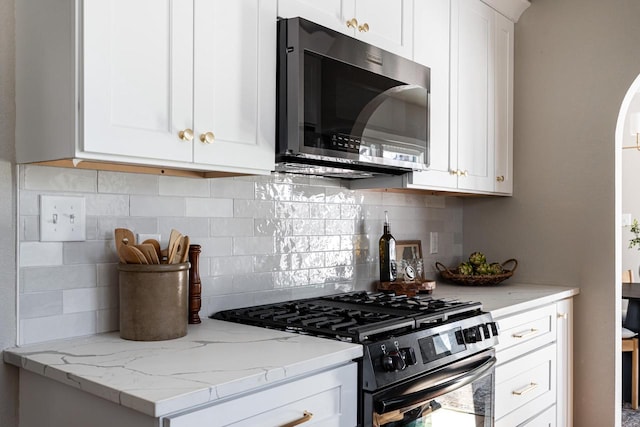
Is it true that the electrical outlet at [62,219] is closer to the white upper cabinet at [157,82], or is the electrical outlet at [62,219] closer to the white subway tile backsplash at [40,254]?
the white subway tile backsplash at [40,254]

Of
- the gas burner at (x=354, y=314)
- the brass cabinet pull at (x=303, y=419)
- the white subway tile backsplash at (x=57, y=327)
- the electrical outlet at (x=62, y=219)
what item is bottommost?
the brass cabinet pull at (x=303, y=419)

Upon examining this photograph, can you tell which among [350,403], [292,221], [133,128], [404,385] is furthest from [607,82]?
[133,128]

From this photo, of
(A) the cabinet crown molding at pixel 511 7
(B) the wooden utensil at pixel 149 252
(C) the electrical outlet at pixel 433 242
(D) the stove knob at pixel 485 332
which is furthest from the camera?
(C) the electrical outlet at pixel 433 242

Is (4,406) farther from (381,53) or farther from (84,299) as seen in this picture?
(381,53)

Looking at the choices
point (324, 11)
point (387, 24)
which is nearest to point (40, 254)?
point (324, 11)

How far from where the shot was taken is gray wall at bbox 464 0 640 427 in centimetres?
281

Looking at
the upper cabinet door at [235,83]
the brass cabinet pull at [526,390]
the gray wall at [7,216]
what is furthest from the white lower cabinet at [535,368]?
the gray wall at [7,216]

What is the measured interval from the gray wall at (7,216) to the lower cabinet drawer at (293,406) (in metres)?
0.65

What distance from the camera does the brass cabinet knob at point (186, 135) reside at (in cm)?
152

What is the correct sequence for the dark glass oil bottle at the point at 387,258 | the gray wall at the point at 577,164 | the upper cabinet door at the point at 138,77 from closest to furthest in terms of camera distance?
the upper cabinet door at the point at 138,77
the dark glass oil bottle at the point at 387,258
the gray wall at the point at 577,164

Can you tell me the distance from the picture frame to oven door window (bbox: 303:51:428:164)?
0.68m

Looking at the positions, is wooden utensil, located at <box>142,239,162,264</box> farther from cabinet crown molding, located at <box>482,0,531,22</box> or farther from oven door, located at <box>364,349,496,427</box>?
cabinet crown molding, located at <box>482,0,531,22</box>

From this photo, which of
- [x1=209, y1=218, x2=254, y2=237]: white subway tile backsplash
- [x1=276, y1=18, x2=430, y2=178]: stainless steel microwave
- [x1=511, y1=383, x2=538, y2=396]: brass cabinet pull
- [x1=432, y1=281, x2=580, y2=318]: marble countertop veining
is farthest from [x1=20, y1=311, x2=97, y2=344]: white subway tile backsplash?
[x1=511, y1=383, x2=538, y2=396]: brass cabinet pull

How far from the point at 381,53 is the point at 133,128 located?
101cm
